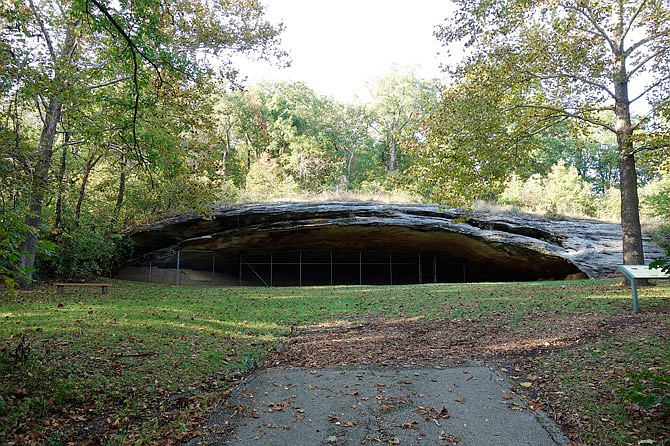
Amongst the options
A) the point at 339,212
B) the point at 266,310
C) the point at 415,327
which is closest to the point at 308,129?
the point at 339,212

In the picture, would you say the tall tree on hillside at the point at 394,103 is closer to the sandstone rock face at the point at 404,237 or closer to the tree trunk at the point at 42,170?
the sandstone rock face at the point at 404,237

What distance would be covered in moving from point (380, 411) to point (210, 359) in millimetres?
2845

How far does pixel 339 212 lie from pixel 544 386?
14.8 metres

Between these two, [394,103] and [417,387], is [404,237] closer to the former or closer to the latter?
[417,387]

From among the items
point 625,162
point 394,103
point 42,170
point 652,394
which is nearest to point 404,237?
point 625,162

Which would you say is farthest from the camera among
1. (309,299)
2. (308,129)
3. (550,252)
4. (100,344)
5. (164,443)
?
(308,129)

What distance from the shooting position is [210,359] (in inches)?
246

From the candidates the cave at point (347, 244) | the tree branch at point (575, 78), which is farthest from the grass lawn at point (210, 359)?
the cave at point (347, 244)

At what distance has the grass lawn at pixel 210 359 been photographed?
3953 mm

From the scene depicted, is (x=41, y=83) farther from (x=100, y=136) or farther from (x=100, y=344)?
(x=100, y=344)

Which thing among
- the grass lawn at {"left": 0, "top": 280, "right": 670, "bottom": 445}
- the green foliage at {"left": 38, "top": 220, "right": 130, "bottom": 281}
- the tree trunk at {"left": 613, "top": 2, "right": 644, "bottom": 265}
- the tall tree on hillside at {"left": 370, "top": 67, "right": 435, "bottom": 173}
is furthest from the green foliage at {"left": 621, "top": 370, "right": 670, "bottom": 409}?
the tall tree on hillside at {"left": 370, "top": 67, "right": 435, "bottom": 173}

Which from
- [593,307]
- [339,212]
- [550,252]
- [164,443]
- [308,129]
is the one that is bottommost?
[164,443]

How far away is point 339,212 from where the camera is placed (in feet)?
63.6

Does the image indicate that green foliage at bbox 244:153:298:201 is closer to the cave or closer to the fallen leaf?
the cave
